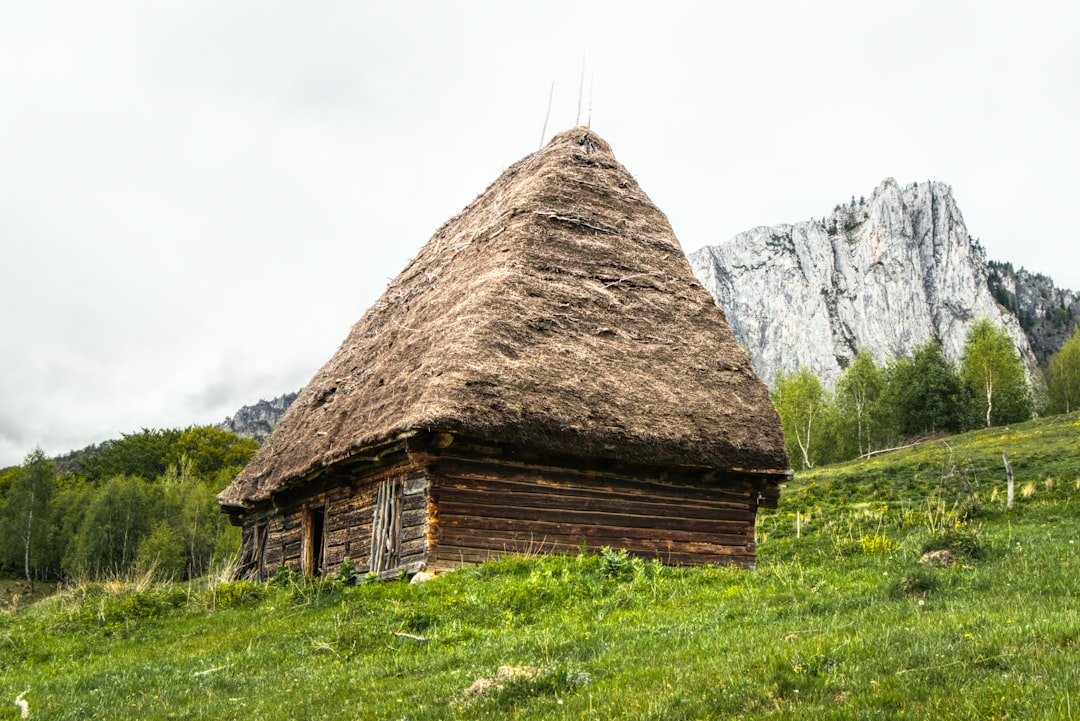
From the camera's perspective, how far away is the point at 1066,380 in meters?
70.1

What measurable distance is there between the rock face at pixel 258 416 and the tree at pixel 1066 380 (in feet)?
393

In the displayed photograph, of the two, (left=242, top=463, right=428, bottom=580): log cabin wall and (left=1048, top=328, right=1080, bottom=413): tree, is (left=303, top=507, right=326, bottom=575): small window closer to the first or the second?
(left=242, top=463, right=428, bottom=580): log cabin wall

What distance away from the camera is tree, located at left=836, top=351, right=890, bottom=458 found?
68.3 meters

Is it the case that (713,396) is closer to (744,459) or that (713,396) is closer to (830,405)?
(744,459)

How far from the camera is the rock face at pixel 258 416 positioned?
158m

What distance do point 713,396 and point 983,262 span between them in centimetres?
14289

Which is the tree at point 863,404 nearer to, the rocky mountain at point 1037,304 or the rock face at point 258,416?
the rocky mountain at point 1037,304

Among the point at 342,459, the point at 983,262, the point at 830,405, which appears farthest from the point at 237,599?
the point at 983,262

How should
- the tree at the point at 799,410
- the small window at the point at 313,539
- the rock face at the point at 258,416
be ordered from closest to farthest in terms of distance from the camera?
the small window at the point at 313,539, the tree at the point at 799,410, the rock face at the point at 258,416

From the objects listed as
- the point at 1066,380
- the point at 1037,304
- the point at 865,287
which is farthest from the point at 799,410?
the point at 1037,304

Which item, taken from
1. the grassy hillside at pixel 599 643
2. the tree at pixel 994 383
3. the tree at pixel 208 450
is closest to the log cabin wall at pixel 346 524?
the grassy hillside at pixel 599 643

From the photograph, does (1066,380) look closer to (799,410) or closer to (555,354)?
(799,410)

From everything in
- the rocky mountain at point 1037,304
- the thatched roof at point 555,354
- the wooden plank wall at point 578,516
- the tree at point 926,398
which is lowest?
the wooden plank wall at point 578,516

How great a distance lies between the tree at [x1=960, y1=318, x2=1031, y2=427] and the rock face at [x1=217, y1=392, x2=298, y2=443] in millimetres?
117939
